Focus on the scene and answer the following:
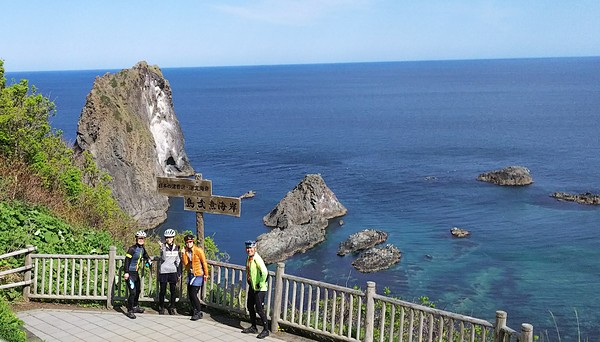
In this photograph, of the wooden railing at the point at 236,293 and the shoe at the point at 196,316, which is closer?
the wooden railing at the point at 236,293

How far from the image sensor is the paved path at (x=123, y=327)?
12039 millimetres

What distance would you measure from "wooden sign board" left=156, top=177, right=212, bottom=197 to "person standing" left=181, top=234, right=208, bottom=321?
5.07 ft

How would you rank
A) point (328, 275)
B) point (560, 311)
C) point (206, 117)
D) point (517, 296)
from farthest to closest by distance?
point (206, 117) → point (328, 275) → point (517, 296) → point (560, 311)

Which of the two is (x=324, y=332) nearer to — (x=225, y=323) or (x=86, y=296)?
(x=225, y=323)

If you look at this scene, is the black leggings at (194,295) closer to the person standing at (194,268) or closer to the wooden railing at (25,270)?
the person standing at (194,268)

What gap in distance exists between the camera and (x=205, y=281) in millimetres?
13398

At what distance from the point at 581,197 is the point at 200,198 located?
57423mm

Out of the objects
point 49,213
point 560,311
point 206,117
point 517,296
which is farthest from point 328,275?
point 206,117

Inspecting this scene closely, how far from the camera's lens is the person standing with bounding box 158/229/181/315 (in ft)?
43.1

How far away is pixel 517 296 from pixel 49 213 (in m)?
30.0

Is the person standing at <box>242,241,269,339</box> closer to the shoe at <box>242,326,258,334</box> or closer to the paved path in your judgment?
the shoe at <box>242,326,258,334</box>

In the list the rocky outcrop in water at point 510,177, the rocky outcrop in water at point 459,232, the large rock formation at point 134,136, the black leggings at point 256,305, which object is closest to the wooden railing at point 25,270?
the black leggings at point 256,305

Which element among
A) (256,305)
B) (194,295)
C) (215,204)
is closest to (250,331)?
(256,305)

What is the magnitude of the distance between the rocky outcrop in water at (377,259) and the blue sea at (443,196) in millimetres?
774
